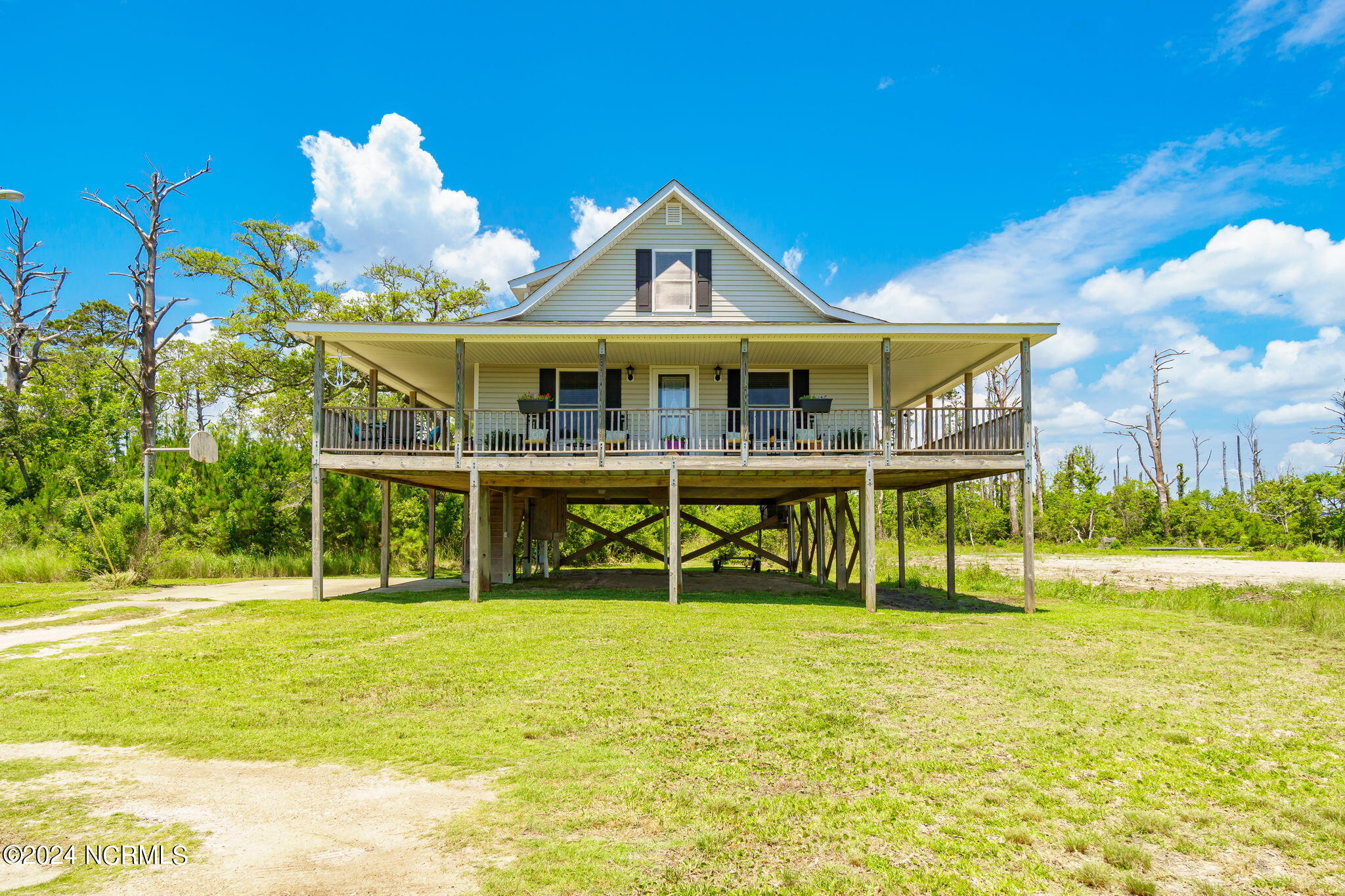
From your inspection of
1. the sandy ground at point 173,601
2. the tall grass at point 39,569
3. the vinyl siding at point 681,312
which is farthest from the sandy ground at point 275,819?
the tall grass at point 39,569

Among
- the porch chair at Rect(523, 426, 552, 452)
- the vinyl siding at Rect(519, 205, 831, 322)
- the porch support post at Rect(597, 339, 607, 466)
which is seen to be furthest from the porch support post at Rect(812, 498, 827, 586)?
the porch chair at Rect(523, 426, 552, 452)

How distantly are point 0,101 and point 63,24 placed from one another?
8372 mm

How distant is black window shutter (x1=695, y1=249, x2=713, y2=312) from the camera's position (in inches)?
656

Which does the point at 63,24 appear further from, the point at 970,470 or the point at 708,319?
the point at 970,470

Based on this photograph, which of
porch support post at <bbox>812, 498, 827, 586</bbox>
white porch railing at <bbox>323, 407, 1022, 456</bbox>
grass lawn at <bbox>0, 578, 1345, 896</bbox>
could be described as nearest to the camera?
grass lawn at <bbox>0, 578, 1345, 896</bbox>

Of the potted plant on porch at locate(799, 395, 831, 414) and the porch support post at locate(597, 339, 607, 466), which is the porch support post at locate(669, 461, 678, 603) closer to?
the porch support post at locate(597, 339, 607, 466)

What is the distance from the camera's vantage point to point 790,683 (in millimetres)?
7336

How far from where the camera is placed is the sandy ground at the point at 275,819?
129 inches

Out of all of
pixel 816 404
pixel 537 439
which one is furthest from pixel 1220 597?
pixel 537 439

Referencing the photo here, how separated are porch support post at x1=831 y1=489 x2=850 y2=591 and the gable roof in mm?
4181

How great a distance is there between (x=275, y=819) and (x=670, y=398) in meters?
13.7

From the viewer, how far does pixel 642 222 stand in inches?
661

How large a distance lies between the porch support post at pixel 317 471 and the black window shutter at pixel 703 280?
25.8ft

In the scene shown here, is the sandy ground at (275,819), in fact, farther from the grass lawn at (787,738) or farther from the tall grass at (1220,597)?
the tall grass at (1220,597)
